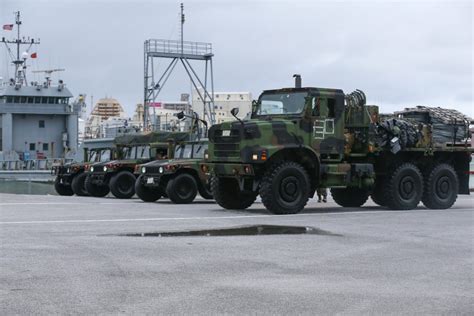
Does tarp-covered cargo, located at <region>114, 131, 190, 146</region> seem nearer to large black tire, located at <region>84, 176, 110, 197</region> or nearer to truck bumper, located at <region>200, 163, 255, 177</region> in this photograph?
large black tire, located at <region>84, 176, 110, 197</region>

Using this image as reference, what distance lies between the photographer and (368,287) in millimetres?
8086

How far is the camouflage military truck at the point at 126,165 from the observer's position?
25531mm

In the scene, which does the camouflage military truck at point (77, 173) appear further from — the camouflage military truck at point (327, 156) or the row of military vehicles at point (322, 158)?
the camouflage military truck at point (327, 156)

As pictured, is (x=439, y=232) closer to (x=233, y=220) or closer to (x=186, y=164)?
(x=233, y=220)

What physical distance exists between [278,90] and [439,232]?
6092 millimetres

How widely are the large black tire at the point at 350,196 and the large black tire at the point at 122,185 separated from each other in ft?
24.2

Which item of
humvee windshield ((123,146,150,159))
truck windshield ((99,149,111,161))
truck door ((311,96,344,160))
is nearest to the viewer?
truck door ((311,96,344,160))

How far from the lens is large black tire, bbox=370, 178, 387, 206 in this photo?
771 inches

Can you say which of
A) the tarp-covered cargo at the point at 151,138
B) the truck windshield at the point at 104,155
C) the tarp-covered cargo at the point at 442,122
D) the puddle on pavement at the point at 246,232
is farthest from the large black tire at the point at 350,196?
the truck windshield at the point at 104,155

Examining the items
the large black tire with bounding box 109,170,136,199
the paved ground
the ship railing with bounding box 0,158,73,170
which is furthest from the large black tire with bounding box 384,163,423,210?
the ship railing with bounding box 0,158,73,170

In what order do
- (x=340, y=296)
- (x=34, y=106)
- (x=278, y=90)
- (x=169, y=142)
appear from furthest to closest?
1. (x=34, y=106)
2. (x=169, y=142)
3. (x=278, y=90)
4. (x=340, y=296)

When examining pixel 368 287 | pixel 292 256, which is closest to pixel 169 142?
pixel 292 256

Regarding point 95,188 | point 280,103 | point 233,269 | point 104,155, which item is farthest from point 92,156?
point 233,269

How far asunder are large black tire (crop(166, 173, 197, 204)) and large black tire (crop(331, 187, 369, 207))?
149 inches
